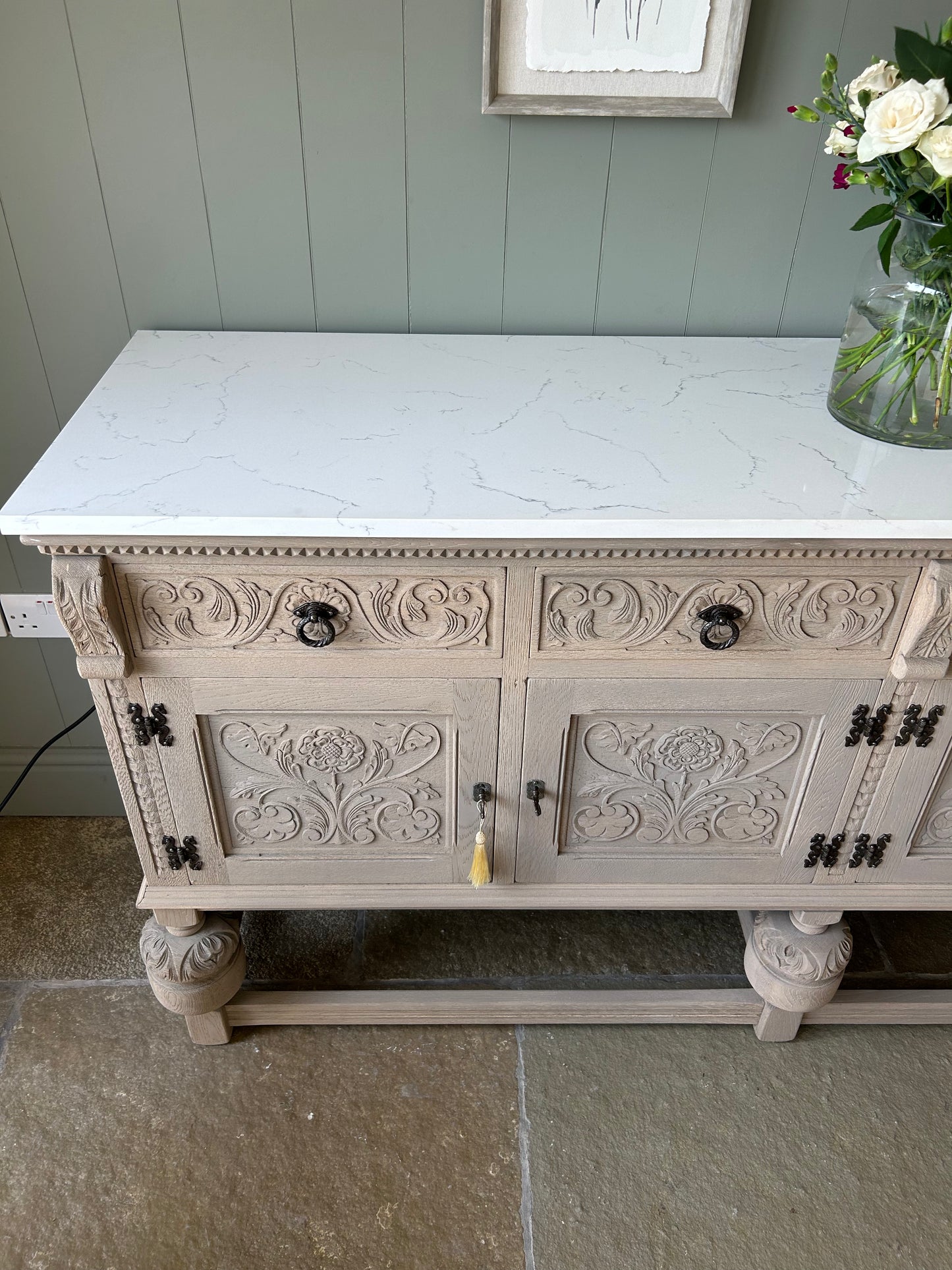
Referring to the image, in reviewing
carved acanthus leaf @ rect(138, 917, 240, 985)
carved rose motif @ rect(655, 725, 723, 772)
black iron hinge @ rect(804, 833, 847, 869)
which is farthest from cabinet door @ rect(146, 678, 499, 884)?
black iron hinge @ rect(804, 833, 847, 869)

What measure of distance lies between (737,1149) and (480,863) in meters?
0.61

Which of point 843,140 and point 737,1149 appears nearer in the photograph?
point 843,140

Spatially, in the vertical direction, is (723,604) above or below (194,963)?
above

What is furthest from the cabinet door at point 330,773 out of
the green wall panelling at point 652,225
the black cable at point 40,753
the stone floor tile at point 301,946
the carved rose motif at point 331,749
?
the green wall panelling at point 652,225

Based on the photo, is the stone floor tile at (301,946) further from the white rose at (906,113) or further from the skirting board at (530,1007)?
the white rose at (906,113)

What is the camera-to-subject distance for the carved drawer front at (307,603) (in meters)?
1.08

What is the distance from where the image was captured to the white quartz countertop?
102cm

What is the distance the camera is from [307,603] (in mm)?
1102

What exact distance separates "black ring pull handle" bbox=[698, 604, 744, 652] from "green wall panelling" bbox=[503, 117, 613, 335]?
59 cm

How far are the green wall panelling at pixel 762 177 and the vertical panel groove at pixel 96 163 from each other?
0.88m

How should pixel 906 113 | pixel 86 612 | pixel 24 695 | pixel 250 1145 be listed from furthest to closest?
pixel 24 695 → pixel 250 1145 → pixel 86 612 → pixel 906 113

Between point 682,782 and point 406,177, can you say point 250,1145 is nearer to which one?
point 682,782

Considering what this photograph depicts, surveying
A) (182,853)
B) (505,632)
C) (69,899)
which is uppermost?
(505,632)

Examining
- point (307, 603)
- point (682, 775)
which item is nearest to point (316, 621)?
point (307, 603)
